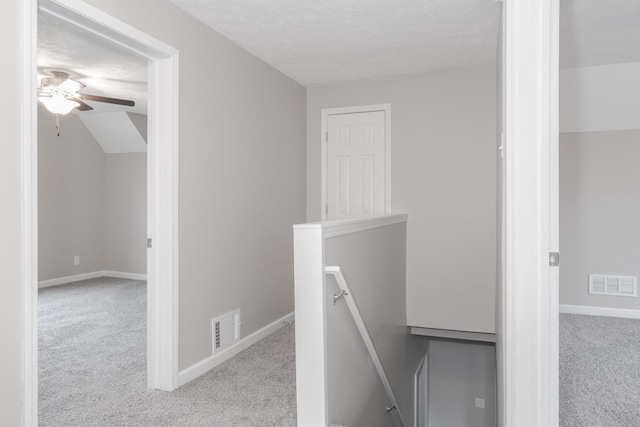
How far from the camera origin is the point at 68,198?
6020 millimetres

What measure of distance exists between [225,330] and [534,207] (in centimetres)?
226

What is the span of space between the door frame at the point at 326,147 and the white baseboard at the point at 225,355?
1357 mm

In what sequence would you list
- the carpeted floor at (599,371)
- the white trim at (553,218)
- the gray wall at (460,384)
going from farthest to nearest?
the gray wall at (460,384) → the carpeted floor at (599,371) → the white trim at (553,218)

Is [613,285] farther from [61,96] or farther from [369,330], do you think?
[61,96]

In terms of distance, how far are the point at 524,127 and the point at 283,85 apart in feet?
9.10

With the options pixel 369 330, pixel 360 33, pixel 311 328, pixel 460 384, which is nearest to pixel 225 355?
pixel 369 330

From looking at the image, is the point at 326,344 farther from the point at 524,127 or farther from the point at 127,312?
the point at 127,312

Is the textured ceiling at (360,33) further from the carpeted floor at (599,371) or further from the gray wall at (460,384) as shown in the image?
the gray wall at (460,384)

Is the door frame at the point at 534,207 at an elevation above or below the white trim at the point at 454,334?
above

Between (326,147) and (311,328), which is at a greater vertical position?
(326,147)

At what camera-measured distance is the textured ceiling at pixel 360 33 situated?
265cm

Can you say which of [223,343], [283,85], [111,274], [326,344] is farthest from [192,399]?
[111,274]

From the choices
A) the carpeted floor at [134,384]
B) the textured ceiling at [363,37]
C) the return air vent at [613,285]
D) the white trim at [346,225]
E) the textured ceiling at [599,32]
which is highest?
the textured ceiling at [363,37]

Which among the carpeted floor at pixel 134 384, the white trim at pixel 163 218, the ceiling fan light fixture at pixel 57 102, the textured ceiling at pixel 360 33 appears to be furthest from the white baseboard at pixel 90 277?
the textured ceiling at pixel 360 33
